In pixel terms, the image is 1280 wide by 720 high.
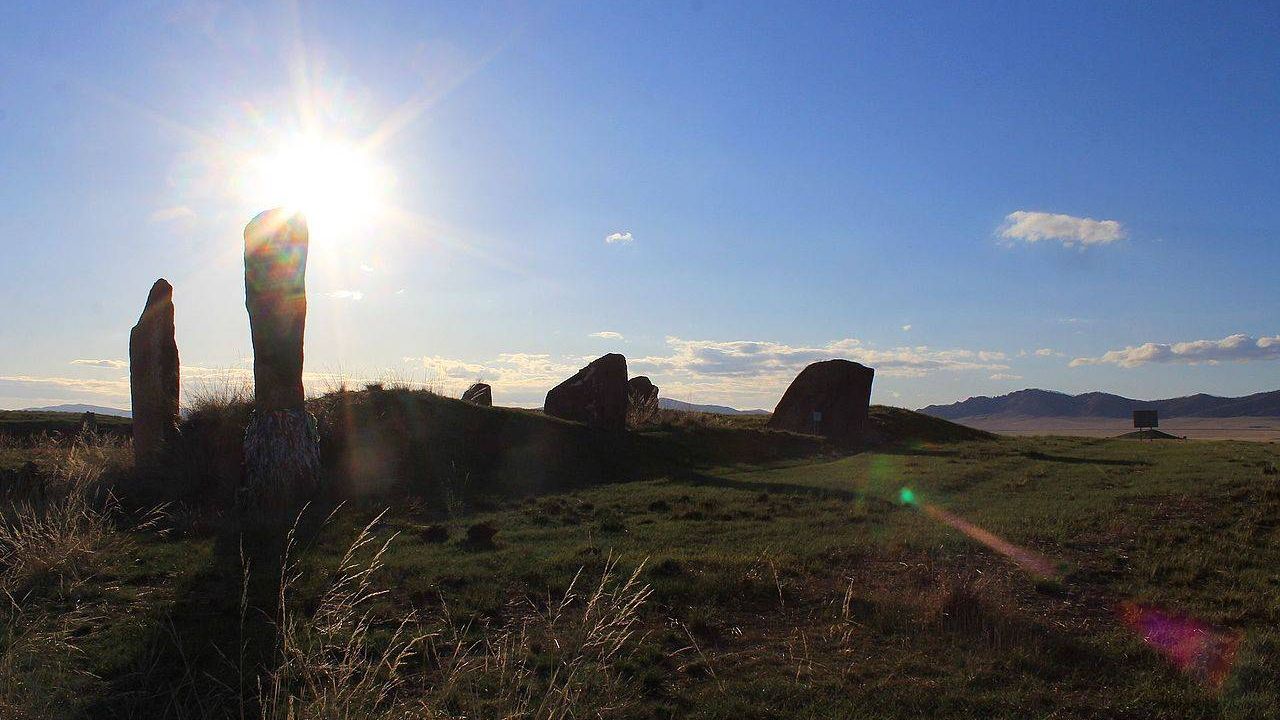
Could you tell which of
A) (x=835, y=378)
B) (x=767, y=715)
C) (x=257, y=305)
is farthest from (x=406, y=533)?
(x=835, y=378)

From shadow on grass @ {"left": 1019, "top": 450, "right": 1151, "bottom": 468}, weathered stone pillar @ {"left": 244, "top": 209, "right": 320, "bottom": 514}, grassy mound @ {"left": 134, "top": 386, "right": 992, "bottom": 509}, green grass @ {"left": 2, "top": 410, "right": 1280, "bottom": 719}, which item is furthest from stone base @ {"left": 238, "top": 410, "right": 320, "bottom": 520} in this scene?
shadow on grass @ {"left": 1019, "top": 450, "right": 1151, "bottom": 468}

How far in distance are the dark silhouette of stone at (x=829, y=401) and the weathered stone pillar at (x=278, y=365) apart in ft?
64.9

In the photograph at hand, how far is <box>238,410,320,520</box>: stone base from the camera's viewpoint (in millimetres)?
13109

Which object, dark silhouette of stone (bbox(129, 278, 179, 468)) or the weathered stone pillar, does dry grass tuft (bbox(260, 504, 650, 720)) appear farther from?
dark silhouette of stone (bbox(129, 278, 179, 468))

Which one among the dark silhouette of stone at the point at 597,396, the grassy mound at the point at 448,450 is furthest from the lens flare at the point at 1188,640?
the dark silhouette of stone at the point at 597,396

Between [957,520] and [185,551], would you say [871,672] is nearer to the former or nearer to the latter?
[957,520]

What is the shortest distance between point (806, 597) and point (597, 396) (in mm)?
17003

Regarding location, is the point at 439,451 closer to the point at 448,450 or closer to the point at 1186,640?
the point at 448,450

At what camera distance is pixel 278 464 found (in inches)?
523

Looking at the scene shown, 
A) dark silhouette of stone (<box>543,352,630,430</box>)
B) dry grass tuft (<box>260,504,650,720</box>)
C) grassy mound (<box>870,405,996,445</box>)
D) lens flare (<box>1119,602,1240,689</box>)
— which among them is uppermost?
dark silhouette of stone (<box>543,352,630,430</box>)

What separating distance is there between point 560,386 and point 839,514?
1521cm

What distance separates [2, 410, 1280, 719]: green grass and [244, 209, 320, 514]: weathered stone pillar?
4.50ft

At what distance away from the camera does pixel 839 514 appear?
1181 centimetres

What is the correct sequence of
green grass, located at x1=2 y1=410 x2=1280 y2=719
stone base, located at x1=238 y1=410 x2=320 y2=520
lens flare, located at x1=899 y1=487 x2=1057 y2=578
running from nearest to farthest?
green grass, located at x1=2 y1=410 x2=1280 y2=719 < lens flare, located at x1=899 y1=487 x2=1057 y2=578 < stone base, located at x1=238 y1=410 x2=320 y2=520
